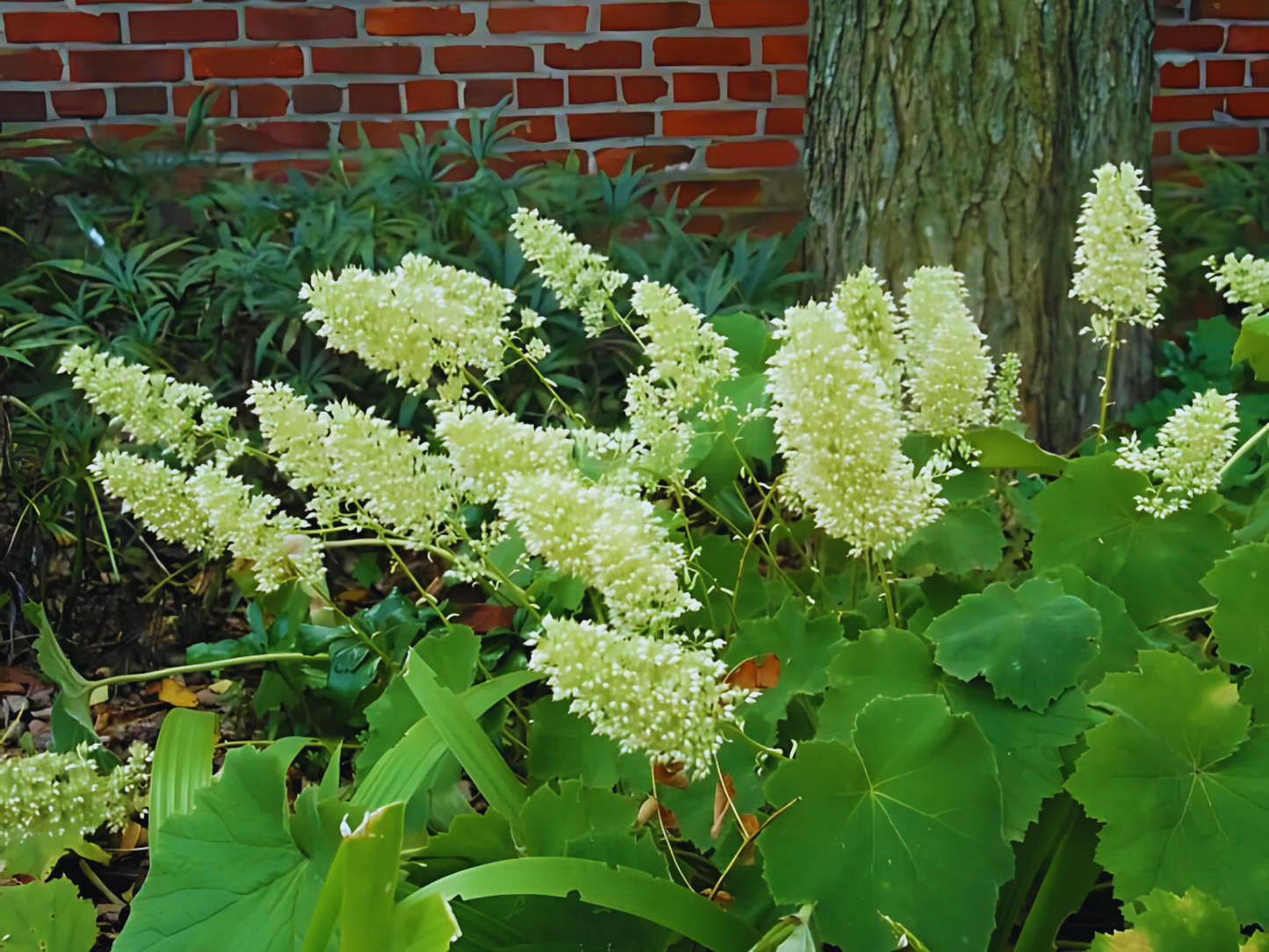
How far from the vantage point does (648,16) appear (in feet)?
9.55

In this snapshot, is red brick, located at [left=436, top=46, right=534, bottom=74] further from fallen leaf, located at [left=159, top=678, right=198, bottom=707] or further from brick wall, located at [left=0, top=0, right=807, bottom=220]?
fallen leaf, located at [left=159, top=678, right=198, bottom=707]

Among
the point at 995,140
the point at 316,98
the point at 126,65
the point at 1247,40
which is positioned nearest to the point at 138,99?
the point at 126,65

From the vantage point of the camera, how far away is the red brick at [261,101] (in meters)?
2.91

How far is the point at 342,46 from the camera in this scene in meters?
2.91

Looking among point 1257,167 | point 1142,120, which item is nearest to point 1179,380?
point 1142,120

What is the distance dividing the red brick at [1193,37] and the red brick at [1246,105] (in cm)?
15

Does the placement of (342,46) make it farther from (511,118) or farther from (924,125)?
(924,125)

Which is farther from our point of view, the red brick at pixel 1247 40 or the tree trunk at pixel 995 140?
the red brick at pixel 1247 40

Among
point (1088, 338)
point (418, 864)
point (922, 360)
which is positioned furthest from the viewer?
point (1088, 338)

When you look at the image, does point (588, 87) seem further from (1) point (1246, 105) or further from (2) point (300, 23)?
(1) point (1246, 105)

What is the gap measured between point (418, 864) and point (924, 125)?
68.2 inches

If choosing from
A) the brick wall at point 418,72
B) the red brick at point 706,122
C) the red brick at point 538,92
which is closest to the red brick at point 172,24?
the brick wall at point 418,72

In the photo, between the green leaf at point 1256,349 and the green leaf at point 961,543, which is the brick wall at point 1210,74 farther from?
the green leaf at point 961,543

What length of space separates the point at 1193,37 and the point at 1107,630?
2804mm
